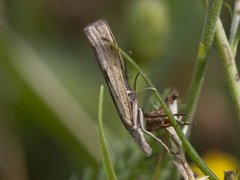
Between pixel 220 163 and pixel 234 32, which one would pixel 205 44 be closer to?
pixel 234 32

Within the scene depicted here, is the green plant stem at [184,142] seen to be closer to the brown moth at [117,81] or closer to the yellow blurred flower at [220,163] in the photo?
the brown moth at [117,81]

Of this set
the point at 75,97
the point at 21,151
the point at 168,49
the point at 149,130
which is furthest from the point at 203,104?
the point at 149,130

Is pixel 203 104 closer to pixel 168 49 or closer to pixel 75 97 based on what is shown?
pixel 168 49

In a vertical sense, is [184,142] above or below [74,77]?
above

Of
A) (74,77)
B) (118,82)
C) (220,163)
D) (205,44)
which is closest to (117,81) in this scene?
(118,82)

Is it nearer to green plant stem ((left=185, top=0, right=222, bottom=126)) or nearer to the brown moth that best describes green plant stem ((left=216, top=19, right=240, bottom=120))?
green plant stem ((left=185, top=0, right=222, bottom=126))

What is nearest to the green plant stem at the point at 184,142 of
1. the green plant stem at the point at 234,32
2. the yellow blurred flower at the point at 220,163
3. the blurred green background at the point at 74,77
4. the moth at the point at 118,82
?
the moth at the point at 118,82

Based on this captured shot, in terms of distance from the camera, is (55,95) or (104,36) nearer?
(104,36)
